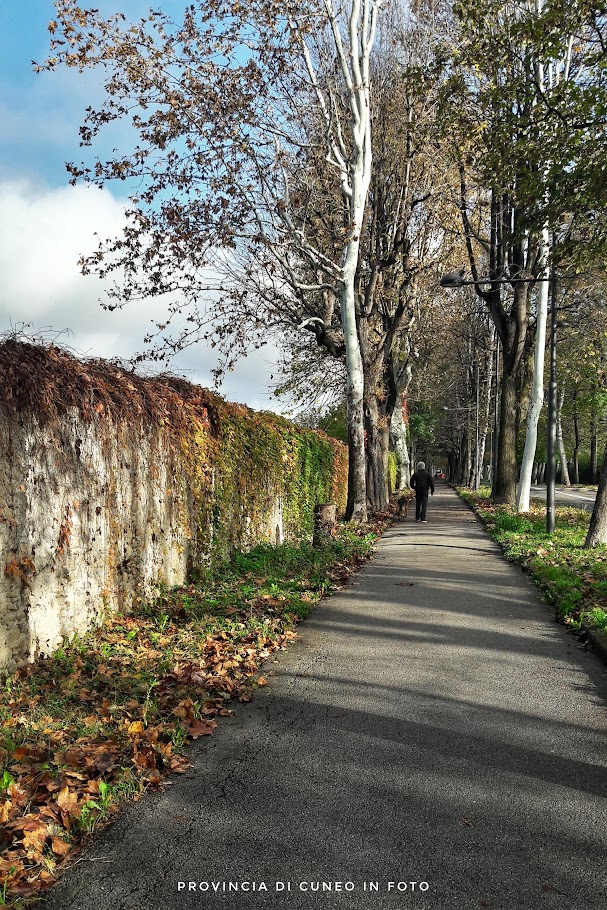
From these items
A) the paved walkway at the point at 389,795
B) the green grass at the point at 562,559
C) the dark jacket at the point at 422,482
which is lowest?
the paved walkway at the point at 389,795

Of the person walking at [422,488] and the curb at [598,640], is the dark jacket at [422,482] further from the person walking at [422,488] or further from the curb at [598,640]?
the curb at [598,640]

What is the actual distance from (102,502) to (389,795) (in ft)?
14.9

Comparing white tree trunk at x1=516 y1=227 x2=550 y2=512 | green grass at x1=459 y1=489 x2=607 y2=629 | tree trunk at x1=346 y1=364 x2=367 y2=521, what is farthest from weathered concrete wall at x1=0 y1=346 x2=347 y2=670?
white tree trunk at x1=516 y1=227 x2=550 y2=512

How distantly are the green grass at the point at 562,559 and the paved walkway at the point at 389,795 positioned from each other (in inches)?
59.1

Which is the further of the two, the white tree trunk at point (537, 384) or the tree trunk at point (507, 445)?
the tree trunk at point (507, 445)

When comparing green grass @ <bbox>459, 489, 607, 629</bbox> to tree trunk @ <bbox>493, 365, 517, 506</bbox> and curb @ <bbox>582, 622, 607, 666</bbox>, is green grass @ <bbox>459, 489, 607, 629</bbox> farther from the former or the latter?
tree trunk @ <bbox>493, 365, 517, 506</bbox>

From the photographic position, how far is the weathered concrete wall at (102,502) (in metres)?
5.73

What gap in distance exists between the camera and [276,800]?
3.59 m

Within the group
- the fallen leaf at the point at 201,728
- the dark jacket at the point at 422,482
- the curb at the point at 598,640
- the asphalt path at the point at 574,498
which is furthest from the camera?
the asphalt path at the point at 574,498

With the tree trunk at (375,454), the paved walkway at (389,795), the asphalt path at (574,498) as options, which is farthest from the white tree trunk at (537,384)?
the paved walkway at (389,795)

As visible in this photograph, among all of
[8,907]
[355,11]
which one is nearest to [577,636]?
[8,907]

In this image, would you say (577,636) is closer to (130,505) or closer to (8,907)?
(130,505)

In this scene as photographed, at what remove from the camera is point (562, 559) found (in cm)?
1161

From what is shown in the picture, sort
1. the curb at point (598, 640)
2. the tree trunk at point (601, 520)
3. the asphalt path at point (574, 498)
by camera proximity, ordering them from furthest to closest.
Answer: the asphalt path at point (574, 498), the tree trunk at point (601, 520), the curb at point (598, 640)
